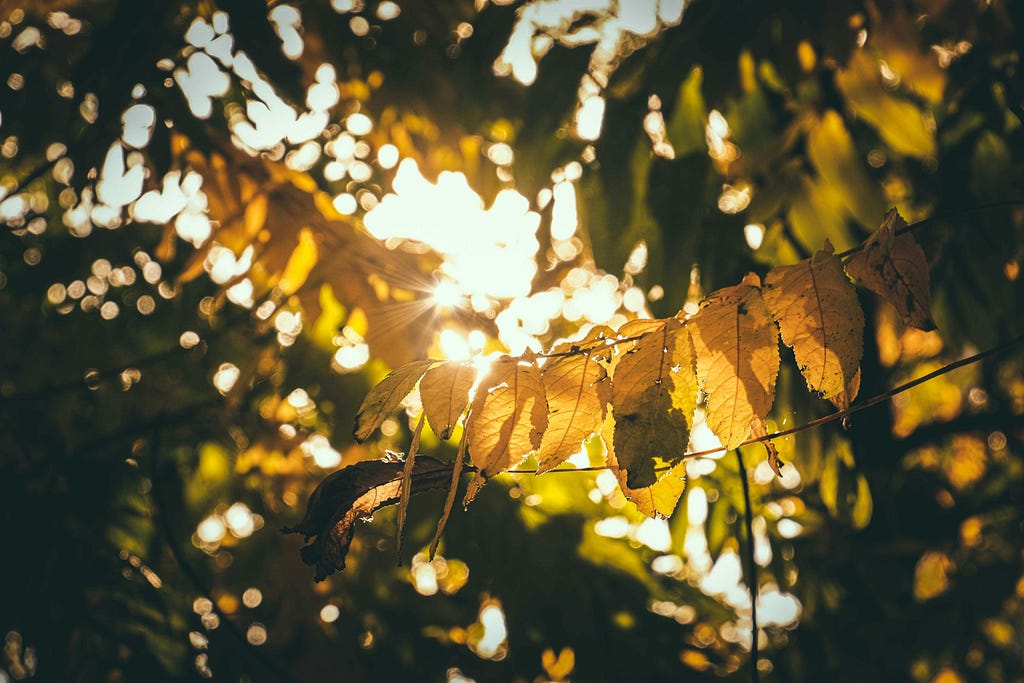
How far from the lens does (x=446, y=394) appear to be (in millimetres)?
680

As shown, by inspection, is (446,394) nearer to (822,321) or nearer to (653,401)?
(653,401)

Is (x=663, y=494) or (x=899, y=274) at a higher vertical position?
(x=899, y=274)

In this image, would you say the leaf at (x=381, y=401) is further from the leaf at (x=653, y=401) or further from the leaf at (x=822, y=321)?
the leaf at (x=822, y=321)

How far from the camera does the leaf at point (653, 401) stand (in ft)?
2.05

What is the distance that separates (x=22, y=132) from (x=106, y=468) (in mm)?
938

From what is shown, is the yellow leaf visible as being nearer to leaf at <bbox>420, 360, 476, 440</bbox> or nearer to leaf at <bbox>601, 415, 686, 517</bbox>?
leaf at <bbox>420, 360, 476, 440</bbox>

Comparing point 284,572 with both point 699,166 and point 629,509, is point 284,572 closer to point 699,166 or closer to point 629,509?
point 629,509

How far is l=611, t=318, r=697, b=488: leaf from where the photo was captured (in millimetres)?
626

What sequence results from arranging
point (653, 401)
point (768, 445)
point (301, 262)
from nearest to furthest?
point (653, 401) → point (768, 445) → point (301, 262)

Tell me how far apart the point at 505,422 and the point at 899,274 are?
17.3 inches

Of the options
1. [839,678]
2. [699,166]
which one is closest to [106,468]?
[699,166]

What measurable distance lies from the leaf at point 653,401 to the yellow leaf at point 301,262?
122 centimetres

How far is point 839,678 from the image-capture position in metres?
1.92

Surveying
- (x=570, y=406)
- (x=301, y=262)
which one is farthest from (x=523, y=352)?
(x=301, y=262)
